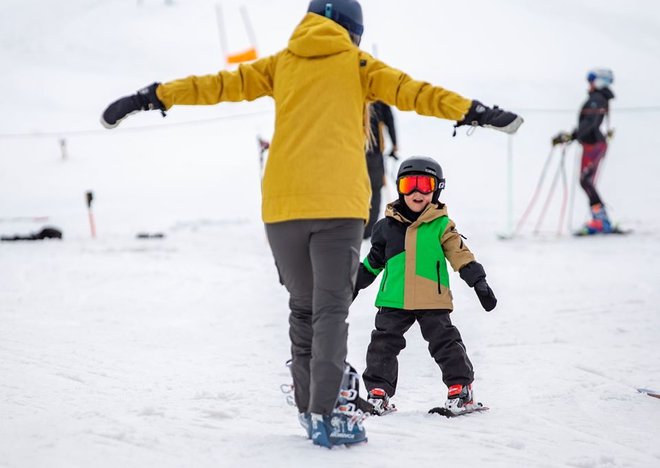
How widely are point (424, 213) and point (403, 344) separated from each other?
0.67 meters

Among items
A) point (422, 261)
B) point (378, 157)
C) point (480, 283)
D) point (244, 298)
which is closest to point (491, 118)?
point (480, 283)

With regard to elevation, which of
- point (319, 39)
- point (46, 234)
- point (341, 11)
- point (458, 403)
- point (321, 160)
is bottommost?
point (458, 403)

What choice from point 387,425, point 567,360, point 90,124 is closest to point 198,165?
point 90,124

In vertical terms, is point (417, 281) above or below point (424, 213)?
below

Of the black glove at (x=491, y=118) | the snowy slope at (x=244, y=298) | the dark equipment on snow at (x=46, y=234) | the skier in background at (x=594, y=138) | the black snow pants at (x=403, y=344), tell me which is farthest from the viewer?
the skier in background at (x=594, y=138)

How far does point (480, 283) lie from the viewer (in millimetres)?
3572

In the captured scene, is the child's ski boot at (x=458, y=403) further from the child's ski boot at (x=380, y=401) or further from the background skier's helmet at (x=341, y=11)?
the background skier's helmet at (x=341, y=11)

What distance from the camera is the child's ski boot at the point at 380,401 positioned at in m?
3.76

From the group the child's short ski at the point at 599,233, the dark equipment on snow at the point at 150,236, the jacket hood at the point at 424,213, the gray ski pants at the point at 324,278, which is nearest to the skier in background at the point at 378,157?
the child's short ski at the point at 599,233

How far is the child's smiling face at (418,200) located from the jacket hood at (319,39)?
1051mm

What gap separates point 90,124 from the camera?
2002 centimetres

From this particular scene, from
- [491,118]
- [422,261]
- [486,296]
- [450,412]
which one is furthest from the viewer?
[422,261]

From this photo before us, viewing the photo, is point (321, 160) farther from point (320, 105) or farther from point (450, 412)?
point (450, 412)

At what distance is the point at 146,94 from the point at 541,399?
2510 millimetres
